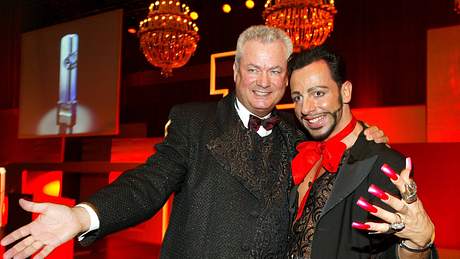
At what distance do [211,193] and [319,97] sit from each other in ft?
1.89

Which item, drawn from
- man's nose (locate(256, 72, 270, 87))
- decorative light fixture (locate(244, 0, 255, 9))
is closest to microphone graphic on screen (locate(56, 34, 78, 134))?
decorative light fixture (locate(244, 0, 255, 9))

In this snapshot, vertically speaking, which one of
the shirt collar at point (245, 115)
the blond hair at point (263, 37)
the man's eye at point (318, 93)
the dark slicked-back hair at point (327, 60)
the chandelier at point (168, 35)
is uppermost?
the chandelier at point (168, 35)

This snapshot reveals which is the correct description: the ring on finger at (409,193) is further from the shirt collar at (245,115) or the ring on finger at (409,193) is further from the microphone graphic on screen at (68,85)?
the microphone graphic on screen at (68,85)

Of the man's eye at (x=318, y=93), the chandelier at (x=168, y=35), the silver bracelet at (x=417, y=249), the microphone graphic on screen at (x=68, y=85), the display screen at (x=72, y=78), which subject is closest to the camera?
the silver bracelet at (x=417, y=249)

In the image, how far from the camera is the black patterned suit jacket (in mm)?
1792

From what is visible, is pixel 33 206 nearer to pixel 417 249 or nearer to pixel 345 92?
pixel 417 249

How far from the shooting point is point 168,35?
558 cm

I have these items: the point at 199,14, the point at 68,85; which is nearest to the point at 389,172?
the point at 68,85

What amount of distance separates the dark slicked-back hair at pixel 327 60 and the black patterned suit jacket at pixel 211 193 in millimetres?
390

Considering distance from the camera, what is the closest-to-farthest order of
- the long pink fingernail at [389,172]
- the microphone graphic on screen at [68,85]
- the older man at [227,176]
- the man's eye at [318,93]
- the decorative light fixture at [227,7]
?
Result: the long pink fingernail at [389,172]
the older man at [227,176]
the man's eye at [318,93]
the microphone graphic on screen at [68,85]
the decorative light fixture at [227,7]

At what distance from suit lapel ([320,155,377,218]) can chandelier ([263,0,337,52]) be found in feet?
11.3

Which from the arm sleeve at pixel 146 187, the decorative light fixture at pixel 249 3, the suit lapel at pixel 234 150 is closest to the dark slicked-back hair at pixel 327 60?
the suit lapel at pixel 234 150

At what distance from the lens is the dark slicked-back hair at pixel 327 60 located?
189 cm

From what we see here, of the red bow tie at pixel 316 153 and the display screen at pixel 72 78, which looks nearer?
the red bow tie at pixel 316 153
